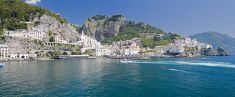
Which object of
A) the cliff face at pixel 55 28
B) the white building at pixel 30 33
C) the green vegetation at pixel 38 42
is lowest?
the green vegetation at pixel 38 42

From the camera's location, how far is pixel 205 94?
140ft

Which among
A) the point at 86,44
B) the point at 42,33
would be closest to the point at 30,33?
the point at 42,33

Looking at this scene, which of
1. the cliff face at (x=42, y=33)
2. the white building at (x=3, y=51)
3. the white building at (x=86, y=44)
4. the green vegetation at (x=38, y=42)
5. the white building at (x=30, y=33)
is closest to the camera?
the white building at (x=3, y=51)

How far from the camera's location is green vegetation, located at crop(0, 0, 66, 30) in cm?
15148

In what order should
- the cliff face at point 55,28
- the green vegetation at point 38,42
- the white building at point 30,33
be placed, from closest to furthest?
the white building at point 30,33 < the green vegetation at point 38,42 < the cliff face at point 55,28

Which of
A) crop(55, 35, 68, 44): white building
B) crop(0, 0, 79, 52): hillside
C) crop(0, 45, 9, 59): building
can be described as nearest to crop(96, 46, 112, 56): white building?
crop(0, 0, 79, 52): hillside

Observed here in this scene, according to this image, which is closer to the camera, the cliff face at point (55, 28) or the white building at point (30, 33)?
the white building at point (30, 33)

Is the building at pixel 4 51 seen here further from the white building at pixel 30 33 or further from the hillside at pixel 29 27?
the white building at pixel 30 33

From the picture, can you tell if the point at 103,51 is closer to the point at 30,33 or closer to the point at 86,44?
the point at 86,44

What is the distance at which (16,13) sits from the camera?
159 m

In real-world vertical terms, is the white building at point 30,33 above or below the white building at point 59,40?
above

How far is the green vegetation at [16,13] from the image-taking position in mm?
151475

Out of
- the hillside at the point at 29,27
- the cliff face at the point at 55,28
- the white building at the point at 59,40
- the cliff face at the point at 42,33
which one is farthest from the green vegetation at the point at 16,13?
the white building at the point at 59,40

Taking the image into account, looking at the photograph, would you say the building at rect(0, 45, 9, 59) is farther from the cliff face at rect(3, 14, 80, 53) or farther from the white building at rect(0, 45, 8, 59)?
the cliff face at rect(3, 14, 80, 53)
